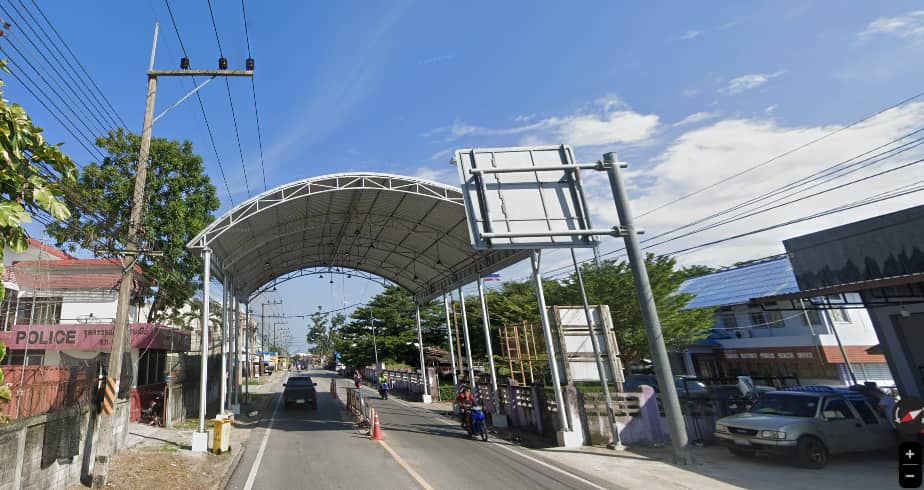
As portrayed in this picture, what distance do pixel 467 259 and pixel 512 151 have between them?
11403 mm

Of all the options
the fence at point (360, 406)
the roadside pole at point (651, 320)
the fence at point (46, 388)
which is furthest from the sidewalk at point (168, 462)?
the roadside pole at point (651, 320)

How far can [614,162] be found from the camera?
1030 centimetres

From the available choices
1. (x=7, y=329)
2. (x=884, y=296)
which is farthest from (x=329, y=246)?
(x=884, y=296)

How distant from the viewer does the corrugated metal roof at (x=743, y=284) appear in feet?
94.4

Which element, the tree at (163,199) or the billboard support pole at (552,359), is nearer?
the billboard support pole at (552,359)

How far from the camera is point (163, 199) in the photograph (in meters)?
20.3

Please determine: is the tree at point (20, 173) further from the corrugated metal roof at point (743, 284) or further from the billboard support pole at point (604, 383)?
the corrugated metal roof at point (743, 284)

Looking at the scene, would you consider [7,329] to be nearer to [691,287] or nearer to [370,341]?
[370,341]

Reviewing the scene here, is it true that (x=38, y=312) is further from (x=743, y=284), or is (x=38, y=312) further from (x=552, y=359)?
(x=743, y=284)

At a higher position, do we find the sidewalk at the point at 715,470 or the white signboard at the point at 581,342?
the white signboard at the point at 581,342

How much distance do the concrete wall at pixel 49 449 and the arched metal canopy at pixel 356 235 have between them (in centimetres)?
656

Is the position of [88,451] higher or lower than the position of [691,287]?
lower

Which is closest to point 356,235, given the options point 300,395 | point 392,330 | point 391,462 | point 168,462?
point 300,395

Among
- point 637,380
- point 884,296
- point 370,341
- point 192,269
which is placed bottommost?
point 637,380
